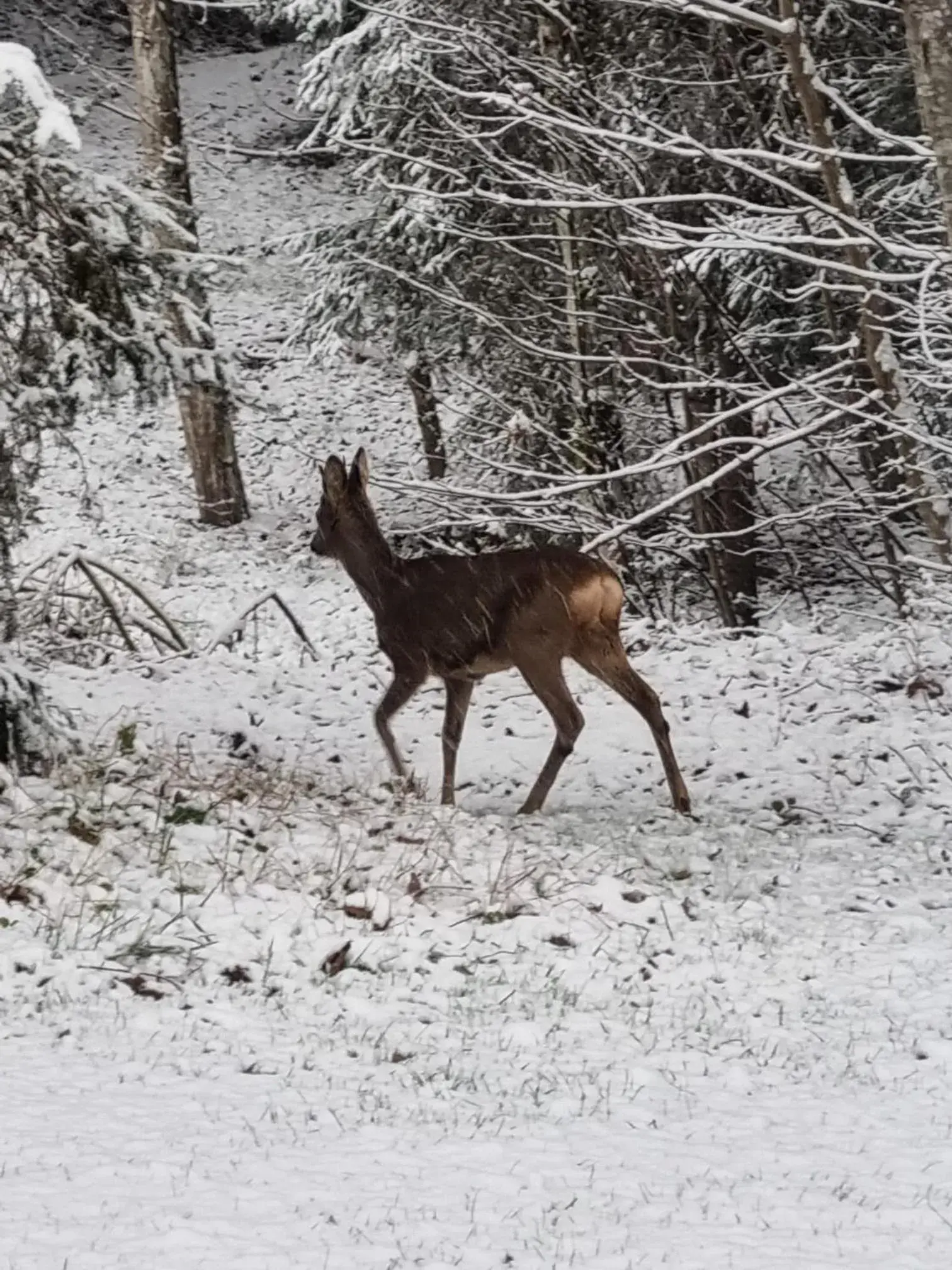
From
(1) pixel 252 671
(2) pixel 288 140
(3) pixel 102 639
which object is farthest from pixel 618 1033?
(2) pixel 288 140

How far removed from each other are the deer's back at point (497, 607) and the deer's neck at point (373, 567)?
0.20 meters

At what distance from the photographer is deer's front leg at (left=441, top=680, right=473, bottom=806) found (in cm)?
909

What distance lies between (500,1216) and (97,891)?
10.1 feet

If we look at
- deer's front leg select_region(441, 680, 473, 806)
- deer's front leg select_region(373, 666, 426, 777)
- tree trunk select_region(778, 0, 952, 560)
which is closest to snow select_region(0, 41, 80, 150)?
tree trunk select_region(778, 0, 952, 560)

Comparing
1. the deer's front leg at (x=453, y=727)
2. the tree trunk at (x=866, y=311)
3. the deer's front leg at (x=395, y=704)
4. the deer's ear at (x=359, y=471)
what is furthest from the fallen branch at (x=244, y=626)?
the tree trunk at (x=866, y=311)

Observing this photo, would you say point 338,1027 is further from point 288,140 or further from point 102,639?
point 288,140

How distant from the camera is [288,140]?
102ft

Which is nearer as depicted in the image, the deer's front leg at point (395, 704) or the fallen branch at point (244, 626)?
the deer's front leg at point (395, 704)

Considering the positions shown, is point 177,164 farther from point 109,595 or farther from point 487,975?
point 487,975

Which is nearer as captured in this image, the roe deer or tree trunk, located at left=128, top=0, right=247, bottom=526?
the roe deer

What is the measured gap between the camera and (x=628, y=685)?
9289 mm

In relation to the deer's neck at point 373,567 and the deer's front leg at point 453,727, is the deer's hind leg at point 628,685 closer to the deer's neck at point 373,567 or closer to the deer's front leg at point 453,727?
the deer's front leg at point 453,727

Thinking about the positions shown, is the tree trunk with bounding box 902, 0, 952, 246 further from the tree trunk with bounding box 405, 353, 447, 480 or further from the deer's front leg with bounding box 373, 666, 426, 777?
the tree trunk with bounding box 405, 353, 447, 480

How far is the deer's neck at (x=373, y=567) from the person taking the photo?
9.70m
